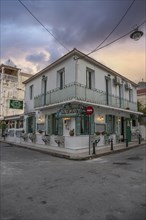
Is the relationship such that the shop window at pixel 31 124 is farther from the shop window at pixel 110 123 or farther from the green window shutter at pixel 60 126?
the shop window at pixel 110 123

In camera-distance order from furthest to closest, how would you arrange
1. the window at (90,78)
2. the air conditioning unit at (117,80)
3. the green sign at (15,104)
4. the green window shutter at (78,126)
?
the green sign at (15,104) → the air conditioning unit at (117,80) → the window at (90,78) → the green window shutter at (78,126)

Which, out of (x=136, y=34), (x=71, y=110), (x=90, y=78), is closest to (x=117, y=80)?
(x=90, y=78)

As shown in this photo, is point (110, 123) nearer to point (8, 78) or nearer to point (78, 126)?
point (78, 126)

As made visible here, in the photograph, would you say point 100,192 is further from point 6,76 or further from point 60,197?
point 6,76

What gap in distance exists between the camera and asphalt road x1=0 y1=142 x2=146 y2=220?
3.62 metres

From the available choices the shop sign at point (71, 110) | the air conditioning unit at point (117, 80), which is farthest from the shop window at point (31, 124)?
the air conditioning unit at point (117, 80)

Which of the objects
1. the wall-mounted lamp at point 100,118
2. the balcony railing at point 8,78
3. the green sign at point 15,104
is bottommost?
the wall-mounted lamp at point 100,118

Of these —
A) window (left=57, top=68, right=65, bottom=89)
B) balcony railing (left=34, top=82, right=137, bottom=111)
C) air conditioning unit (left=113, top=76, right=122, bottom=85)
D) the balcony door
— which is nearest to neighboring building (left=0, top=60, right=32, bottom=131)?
balcony railing (left=34, top=82, right=137, bottom=111)

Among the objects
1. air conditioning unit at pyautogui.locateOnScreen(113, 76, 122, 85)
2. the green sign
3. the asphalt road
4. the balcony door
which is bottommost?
the asphalt road

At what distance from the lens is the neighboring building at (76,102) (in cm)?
1286

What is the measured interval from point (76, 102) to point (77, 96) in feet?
1.45

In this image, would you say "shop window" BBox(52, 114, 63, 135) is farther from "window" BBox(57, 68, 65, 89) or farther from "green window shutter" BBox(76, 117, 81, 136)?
"window" BBox(57, 68, 65, 89)

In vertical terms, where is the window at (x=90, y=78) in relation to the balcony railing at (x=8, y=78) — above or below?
below

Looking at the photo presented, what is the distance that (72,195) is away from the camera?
464cm
